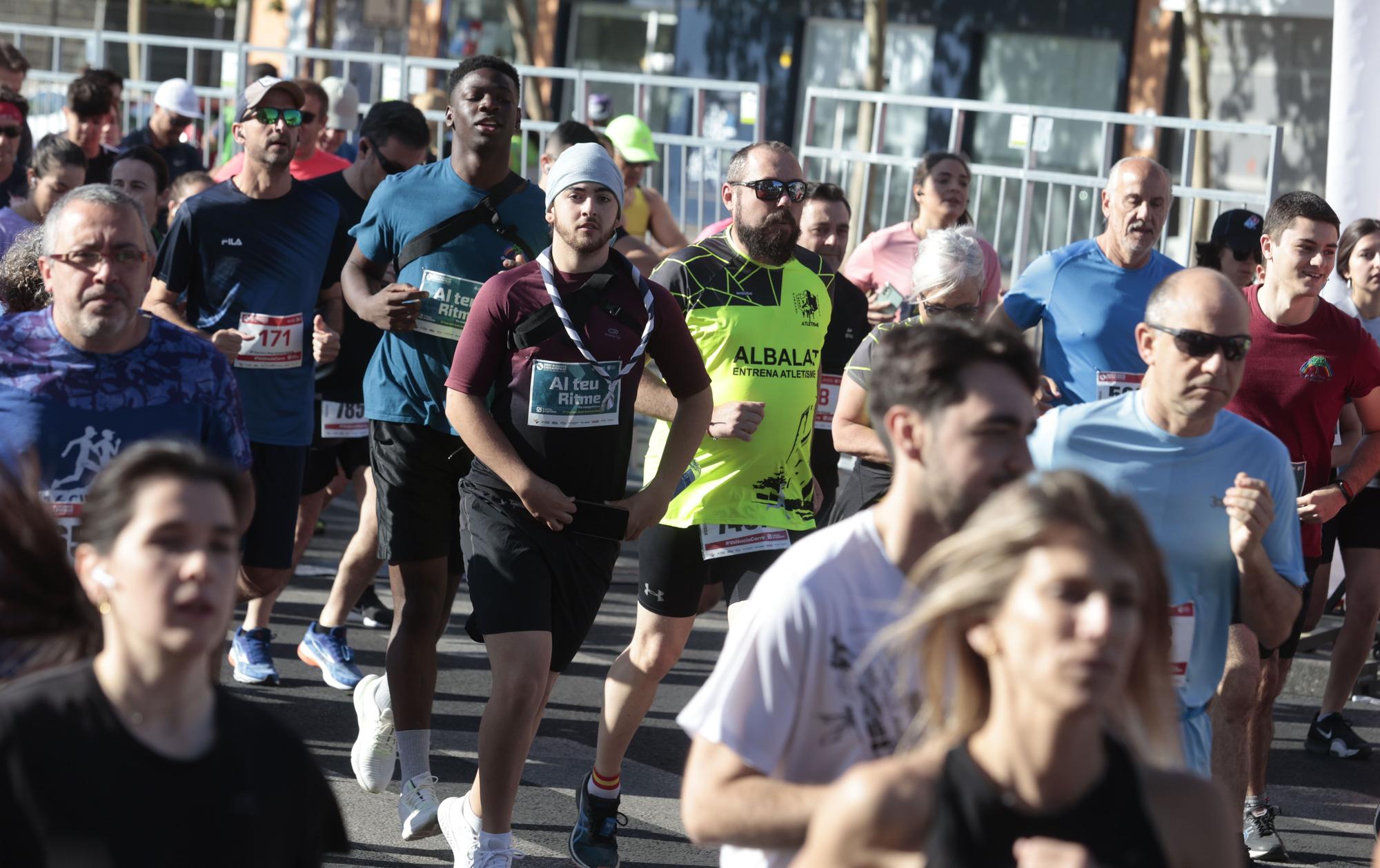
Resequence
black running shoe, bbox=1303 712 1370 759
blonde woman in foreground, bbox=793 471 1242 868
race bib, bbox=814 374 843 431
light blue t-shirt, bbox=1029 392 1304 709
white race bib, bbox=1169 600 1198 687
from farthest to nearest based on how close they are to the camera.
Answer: black running shoe, bbox=1303 712 1370 759, race bib, bbox=814 374 843 431, light blue t-shirt, bbox=1029 392 1304 709, white race bib, bbox=1169 600 1198 687, blonde woman in foreground, bbox=793 471 1242 868

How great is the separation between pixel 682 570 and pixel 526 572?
833 mm

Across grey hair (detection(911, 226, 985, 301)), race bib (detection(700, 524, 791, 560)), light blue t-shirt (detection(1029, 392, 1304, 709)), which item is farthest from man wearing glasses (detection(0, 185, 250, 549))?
grey hair (detection(911, 226, 985, 301))

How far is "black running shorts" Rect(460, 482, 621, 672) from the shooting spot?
5.01 metres

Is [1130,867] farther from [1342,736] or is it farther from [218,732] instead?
[1342,736]

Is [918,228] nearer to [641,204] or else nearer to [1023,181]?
[641,204]

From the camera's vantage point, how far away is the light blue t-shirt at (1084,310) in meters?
6.31

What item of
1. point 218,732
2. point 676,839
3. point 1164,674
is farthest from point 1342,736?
point 218,732

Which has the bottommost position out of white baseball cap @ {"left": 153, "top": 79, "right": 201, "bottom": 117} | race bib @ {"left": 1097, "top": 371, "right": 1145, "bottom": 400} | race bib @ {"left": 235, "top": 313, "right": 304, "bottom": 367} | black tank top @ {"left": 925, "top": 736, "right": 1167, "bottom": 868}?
black tank top @ {"left": 925, "top": 736, "right": 1167, "bottom": 868}

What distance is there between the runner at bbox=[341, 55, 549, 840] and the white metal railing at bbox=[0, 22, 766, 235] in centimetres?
557

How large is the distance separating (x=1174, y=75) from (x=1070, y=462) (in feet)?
56.6

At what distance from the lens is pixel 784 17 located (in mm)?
22016

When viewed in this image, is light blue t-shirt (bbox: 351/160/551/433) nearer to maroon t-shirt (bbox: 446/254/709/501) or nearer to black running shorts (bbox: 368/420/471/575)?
black running shorts (bbox: 368/420/471/575)

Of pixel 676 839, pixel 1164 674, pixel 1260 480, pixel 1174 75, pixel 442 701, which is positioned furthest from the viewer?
pixel 1174 75

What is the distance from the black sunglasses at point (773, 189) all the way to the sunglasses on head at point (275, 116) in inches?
69.4
